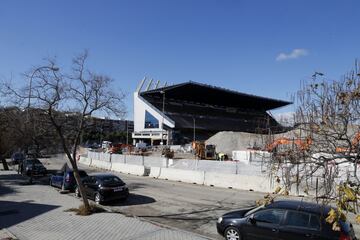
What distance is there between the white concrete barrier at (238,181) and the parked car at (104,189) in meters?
9.12

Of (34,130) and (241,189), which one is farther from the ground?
(34,130)

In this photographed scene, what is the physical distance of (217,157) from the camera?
50.4m

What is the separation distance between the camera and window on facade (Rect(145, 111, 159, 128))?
10664 cm

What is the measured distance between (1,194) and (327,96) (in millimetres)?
23535

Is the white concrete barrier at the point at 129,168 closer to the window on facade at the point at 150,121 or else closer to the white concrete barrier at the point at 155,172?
the white concrete barrier at the point at 155,172

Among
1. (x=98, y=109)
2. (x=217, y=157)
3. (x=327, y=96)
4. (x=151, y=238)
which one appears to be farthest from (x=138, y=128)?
(x=327, y=96)

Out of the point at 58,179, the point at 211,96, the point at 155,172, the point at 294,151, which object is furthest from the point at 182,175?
the point at 211,96

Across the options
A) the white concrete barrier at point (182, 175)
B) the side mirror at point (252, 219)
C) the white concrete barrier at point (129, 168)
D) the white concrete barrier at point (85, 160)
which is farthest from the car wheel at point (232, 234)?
the white concrete barrier at point (85, 160)

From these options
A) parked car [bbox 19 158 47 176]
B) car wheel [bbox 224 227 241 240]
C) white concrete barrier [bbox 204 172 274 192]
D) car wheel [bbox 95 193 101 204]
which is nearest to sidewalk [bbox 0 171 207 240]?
car wheel [bbox 95 193 101 204]

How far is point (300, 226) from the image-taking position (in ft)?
32.9

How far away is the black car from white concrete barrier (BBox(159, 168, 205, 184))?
1792cm

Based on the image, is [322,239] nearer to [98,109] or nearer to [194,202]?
[194,202]

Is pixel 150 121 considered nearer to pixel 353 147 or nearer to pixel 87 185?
pixel 87 185

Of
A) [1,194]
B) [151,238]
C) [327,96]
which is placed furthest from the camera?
[1,194]
